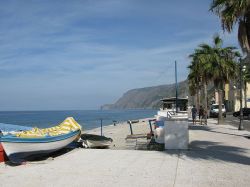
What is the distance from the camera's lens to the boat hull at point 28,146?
43.1ft

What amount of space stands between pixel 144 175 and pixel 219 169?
2226 mm

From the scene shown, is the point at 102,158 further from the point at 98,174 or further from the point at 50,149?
the point at 98,174

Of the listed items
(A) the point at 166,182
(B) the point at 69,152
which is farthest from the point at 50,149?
(A) the point at 166,182

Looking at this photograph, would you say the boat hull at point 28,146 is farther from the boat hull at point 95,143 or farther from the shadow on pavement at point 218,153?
the shadow on pavement at point 218,153

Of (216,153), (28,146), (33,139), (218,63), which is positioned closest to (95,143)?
(33,139)

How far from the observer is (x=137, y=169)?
38.9ft

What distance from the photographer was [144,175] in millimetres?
10953

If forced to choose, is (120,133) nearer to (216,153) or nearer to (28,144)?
(216,153)

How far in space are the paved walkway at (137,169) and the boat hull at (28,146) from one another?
20.6 inches

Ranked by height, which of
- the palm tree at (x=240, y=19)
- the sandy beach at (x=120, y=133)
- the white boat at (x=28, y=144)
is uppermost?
the palm tree at (x=240, y=19)

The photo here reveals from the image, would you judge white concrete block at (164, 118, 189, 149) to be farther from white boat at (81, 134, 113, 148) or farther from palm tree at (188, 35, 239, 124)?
palm tree at (188, 35, 239, 124)

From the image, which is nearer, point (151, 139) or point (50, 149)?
point (50, 149)

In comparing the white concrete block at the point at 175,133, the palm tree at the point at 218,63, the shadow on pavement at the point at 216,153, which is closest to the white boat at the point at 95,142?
the white concrete block at the point at 175,133

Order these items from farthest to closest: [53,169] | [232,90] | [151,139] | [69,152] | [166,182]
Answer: [232,90] → [151,139] → [69,152] → [53,169] → [166,182]
